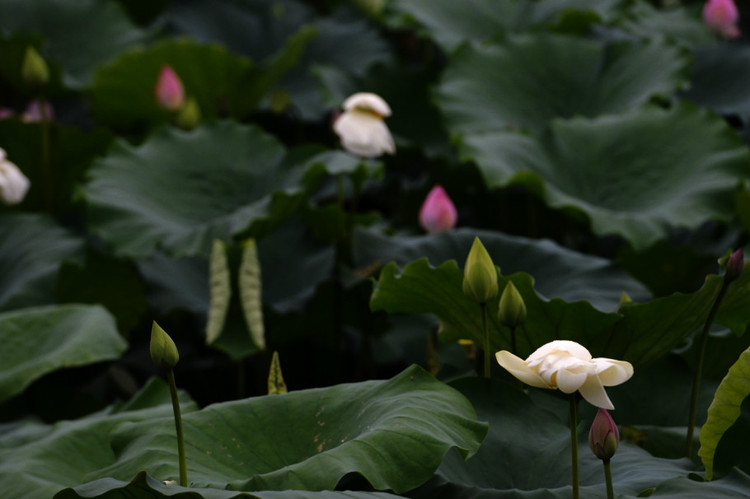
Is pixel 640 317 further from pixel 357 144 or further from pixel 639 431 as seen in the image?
pixel 357 144

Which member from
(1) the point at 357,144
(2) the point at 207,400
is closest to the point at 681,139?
(1) the point at 357,144

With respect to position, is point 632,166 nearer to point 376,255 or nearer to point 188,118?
point 376,255

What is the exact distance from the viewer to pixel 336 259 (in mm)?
2086

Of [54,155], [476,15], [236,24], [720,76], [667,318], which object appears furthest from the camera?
[236,24]

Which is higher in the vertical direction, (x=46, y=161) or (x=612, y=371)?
(x=612, y=371)

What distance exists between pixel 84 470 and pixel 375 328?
0.98 metres

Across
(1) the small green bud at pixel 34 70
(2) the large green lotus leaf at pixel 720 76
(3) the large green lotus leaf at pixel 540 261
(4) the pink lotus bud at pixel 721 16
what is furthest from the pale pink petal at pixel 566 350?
(4) the pink lotus bud at pixel 721 16

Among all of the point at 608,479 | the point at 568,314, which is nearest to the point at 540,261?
the point at 568,314

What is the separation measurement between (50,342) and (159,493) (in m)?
0.83

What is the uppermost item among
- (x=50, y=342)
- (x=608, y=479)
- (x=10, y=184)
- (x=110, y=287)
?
(x=608, y=479)

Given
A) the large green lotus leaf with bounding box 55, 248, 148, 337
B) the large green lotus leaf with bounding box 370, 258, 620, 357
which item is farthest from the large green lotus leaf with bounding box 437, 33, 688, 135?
the large green lotus leaf with bounding box 370, 258, 620, 357

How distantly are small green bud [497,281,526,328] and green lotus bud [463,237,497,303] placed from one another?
0.02 meters

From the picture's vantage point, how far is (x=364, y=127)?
1.88m

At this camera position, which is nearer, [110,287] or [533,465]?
[533,465]
